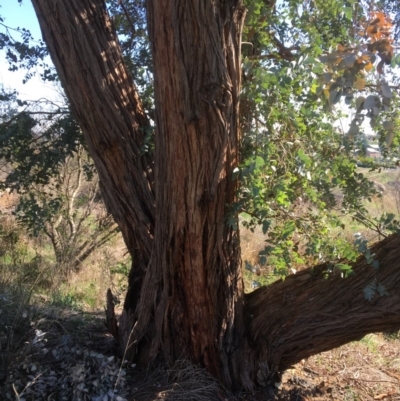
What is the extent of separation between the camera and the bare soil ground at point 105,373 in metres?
4.28

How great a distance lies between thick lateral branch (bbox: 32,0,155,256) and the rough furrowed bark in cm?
41

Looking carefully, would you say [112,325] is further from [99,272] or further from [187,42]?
[99,272]

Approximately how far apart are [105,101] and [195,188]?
1.10 metres

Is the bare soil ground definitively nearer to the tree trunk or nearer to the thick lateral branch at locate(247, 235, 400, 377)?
the tree trunk

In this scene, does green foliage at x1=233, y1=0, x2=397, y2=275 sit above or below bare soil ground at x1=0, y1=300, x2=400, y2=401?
above

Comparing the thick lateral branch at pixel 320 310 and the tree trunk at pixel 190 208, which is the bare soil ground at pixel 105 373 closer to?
the tree trunk at pixel 190 208

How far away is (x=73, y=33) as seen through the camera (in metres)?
4.76

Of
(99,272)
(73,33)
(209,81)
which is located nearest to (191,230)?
(209,81)

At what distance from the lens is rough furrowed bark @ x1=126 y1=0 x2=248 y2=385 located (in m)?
4.09

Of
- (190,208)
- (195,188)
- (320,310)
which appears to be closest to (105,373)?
(190,208)

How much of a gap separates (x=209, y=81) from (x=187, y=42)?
0.30m

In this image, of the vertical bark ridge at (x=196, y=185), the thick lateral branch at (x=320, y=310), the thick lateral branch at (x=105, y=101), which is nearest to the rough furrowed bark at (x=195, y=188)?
the vertical bark ridge at (x=196, y=185)

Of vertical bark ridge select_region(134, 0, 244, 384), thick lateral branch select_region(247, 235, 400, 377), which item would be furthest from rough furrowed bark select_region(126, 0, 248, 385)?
thick lateral branch select_region(247, 235, 400, 377)

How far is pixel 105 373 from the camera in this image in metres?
4.42
